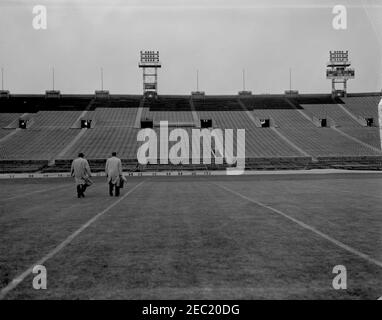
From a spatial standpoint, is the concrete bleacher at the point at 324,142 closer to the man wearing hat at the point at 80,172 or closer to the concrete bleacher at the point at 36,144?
the concrete bleacher at the point at 36,144

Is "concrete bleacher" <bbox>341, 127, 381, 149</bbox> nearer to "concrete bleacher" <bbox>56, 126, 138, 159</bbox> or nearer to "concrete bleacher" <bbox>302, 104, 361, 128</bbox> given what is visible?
"concrete bleacher" <bbox>302, 104, 361, 128</bbox>

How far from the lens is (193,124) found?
63.8 meters

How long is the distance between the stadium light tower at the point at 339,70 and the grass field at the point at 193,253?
242 ft

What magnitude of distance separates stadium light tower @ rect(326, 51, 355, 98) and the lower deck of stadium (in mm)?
2238

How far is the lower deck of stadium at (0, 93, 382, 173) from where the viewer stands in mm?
52500

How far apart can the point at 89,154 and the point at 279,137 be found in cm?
2545

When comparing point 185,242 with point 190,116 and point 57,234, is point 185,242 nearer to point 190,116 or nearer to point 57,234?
point 57,234

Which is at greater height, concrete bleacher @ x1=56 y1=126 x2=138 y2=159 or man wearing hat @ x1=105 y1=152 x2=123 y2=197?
concrete bleacher @ x1=56 y1=126 x2=138 y2=159

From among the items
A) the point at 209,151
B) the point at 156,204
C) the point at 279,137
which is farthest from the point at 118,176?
the point at 279,137

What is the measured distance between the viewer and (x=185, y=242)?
22.9 ft

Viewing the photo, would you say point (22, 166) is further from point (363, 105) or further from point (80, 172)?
point (363, 105)

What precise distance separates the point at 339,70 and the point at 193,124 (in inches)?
1301

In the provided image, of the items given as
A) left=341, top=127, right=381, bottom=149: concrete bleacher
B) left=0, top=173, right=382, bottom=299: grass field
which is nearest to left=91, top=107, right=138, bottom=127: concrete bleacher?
left=341, top=127, right=381, bottom=149: concrete bleacher
